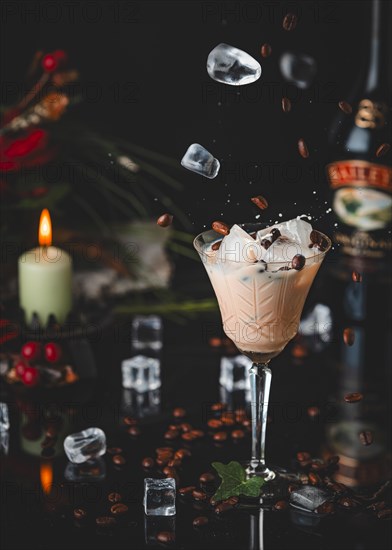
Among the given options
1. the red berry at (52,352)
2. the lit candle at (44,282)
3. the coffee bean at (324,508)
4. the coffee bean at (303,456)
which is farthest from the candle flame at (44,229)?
the coffee bean at (324,508)

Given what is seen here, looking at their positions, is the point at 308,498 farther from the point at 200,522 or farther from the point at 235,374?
the point at 235,374

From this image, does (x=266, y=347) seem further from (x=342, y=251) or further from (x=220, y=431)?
(x=342, y=251)

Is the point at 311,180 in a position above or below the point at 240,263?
above

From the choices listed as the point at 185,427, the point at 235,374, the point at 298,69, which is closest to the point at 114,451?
the point at 185,427

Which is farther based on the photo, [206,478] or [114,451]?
[114,451]

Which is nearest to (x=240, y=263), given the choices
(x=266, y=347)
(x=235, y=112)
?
(x=266, y=347)

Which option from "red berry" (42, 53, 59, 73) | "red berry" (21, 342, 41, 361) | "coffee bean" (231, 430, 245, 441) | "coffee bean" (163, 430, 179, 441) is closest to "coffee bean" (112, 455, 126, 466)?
"coffee bean" (163, 430, 179, 441)
